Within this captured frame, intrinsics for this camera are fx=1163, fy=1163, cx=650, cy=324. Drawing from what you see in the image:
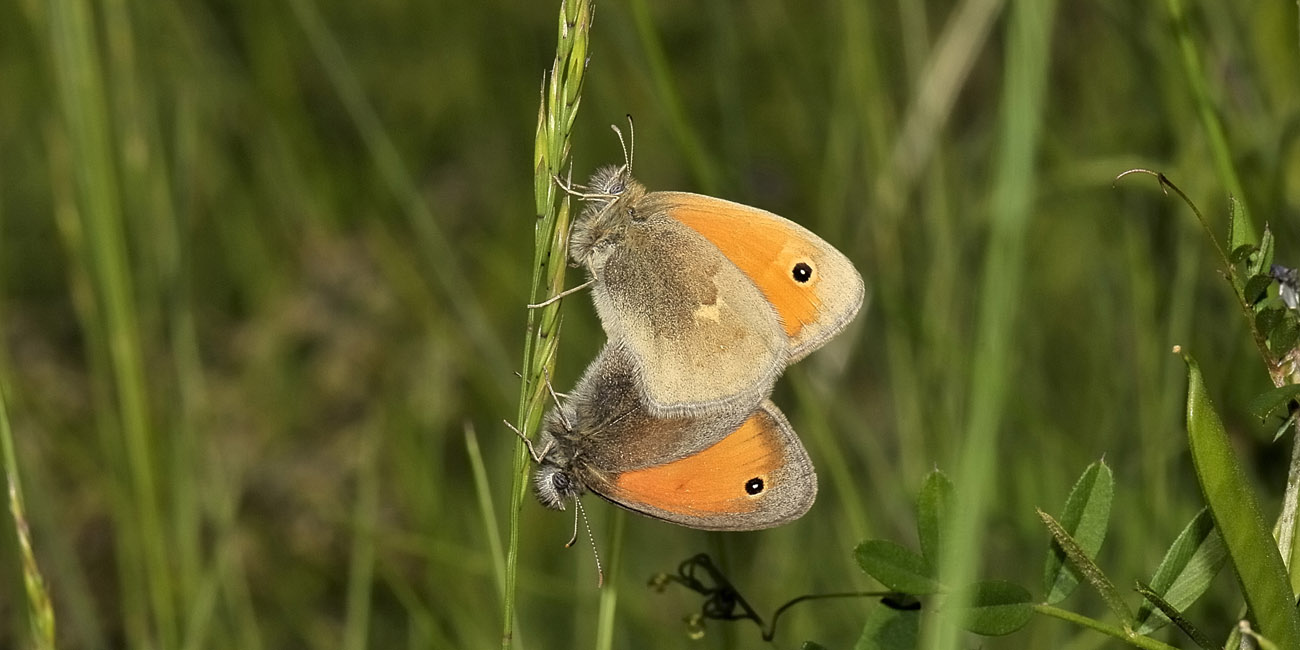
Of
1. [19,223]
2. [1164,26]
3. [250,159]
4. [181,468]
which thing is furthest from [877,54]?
[19,223]

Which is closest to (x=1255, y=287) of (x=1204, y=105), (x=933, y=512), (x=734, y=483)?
(x=933, y=512)

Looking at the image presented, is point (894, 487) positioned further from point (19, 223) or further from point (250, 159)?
point (19, 223)

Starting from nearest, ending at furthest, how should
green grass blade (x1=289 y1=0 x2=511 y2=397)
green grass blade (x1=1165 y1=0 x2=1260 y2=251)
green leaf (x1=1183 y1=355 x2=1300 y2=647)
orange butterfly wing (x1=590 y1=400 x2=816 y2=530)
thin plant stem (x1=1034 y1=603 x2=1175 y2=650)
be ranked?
green leaf (x1=1183 y1=355 x2=1300 y2=647), thin plant stem (x1=1034 y1=603 x2=1175 y2=650), green grass blade (x1=1165 y1=0 x2=1260 y2=251), orange butterfly wing (x1=590 y1=400 x2=816 y2=530), green grass blade (x1=289 y1=0 x2=511 y2=397)

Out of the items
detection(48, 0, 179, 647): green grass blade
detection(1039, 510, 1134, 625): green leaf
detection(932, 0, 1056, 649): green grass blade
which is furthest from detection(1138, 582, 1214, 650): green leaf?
detection(48, 0, 179, 647): green grass blade

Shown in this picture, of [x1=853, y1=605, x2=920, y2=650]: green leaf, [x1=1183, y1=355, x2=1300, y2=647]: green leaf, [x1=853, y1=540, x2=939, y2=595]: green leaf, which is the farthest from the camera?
[x1=853, y1=605, x2=920, y2=650]: green leaf

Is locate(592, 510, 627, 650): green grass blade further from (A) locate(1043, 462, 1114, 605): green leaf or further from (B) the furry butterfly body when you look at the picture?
(A) locate(1043, 462, 1114, 605): green leaf

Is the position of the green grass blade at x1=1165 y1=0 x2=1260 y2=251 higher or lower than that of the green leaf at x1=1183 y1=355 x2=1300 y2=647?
higher

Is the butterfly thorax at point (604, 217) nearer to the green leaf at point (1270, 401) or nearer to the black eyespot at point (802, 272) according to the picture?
the black eyespot at point (802, 272)
